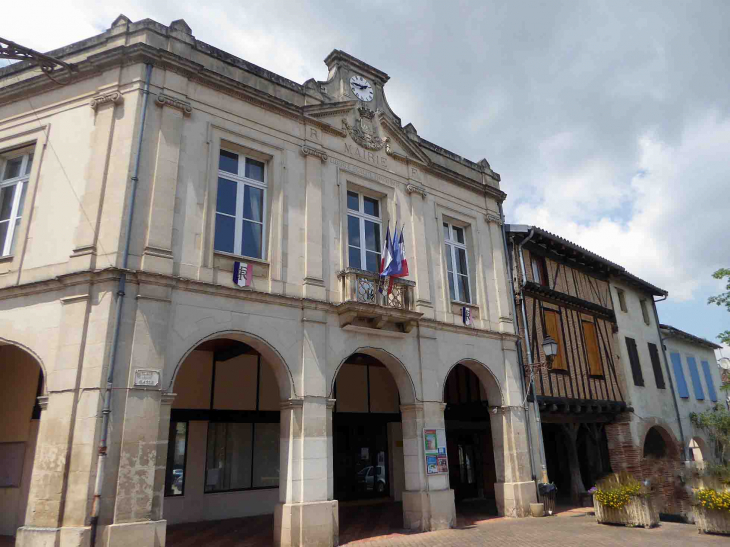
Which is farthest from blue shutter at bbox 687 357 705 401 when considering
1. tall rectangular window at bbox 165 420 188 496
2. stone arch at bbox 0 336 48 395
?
stone arch at bbox 0 336 48 395

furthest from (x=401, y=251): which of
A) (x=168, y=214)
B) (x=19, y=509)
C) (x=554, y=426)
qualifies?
(x=554, y=426)

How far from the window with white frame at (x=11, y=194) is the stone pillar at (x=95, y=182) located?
178 centimetres

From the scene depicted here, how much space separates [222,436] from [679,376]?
19206 millimetres

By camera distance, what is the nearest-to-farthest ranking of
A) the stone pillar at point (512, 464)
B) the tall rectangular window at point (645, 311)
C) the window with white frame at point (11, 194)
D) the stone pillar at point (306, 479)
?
the stone pillar at point (306, 479) → the window with white frame at point (11, 194) → the stone pillar at point (512, 464) → the tall rectangular window at point (645, 311)

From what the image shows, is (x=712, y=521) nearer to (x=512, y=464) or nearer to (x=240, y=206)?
(x=512, y=464)

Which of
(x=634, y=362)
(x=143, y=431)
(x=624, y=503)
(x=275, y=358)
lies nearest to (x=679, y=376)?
(x=634, y=362)

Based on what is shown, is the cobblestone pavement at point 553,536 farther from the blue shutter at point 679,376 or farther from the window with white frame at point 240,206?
the blue shutter at point 679,376

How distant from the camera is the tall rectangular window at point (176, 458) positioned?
39.2ft

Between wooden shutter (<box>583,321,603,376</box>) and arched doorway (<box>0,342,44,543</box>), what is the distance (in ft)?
51.0

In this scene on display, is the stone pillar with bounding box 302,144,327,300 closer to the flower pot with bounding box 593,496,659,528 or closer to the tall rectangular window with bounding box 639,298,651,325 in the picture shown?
the flower pot with bounding box 593,496,659,528

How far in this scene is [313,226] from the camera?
1143cm

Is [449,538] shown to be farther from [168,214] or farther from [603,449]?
[603,449]

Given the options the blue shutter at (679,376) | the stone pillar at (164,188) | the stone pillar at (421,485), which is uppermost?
the stone pillar at (164,188)

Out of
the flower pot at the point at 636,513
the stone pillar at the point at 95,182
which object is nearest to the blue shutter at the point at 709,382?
the flower pot at the point at 636,513
